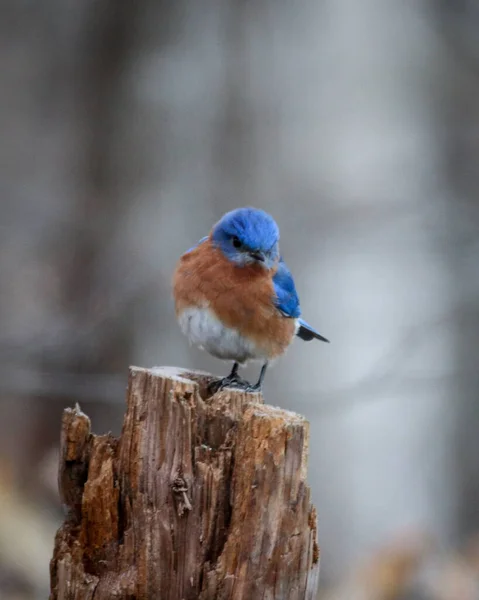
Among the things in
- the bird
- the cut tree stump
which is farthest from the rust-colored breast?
the cut tree stump

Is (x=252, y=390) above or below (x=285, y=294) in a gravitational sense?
below

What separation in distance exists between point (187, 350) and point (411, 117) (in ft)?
9.09

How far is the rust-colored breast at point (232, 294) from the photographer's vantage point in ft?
12.0

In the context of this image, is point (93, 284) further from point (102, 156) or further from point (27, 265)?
point (102, 156)

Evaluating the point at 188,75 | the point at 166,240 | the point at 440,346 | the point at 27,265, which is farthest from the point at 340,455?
the point at 188,75

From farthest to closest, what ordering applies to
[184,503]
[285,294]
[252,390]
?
[285,294] → [252,390] → [184,503]

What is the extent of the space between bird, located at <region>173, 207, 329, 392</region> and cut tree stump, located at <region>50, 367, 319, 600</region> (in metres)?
1.10

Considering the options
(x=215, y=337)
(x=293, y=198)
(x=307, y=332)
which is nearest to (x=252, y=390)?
(x=215, y=337)

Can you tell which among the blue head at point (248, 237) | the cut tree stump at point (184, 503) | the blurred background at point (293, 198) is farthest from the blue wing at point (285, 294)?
the blurred background at point (293, 198)

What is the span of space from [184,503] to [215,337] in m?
1.32

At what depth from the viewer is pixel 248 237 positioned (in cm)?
358

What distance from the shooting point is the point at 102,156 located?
655 cm

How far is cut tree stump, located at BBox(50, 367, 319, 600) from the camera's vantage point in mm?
2373

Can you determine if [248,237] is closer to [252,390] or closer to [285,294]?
[285,294]
